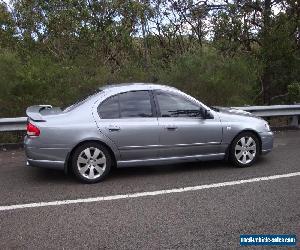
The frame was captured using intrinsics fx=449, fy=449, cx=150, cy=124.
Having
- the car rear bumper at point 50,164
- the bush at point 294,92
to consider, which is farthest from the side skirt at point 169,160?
the bush at point 294,92

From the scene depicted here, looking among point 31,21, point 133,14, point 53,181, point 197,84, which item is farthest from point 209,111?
point 31,21

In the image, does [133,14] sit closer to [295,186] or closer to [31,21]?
[31,21]

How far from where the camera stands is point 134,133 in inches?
276

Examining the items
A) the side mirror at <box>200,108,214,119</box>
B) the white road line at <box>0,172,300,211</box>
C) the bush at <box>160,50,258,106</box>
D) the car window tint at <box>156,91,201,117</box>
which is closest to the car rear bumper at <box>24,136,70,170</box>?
the white road line at <box>0,172,300,211</box>

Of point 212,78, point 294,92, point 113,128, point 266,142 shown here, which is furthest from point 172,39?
point 113,128

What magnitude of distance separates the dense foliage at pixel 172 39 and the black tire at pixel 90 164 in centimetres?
554

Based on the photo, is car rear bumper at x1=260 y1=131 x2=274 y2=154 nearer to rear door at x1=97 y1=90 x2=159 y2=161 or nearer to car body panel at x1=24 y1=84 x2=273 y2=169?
car body panel at x1=24 y1=84 x2=273 y2=169

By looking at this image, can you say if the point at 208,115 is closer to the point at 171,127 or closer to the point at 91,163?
the point at 171,127

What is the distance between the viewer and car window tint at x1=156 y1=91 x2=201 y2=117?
7301mm

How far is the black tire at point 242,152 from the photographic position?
766 cm

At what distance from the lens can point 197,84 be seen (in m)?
12.0

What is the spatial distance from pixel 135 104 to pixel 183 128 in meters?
0.87

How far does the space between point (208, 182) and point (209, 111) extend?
1.29 m

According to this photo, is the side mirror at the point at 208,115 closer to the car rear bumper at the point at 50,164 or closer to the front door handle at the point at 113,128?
the front door handle at the point at 113,128
